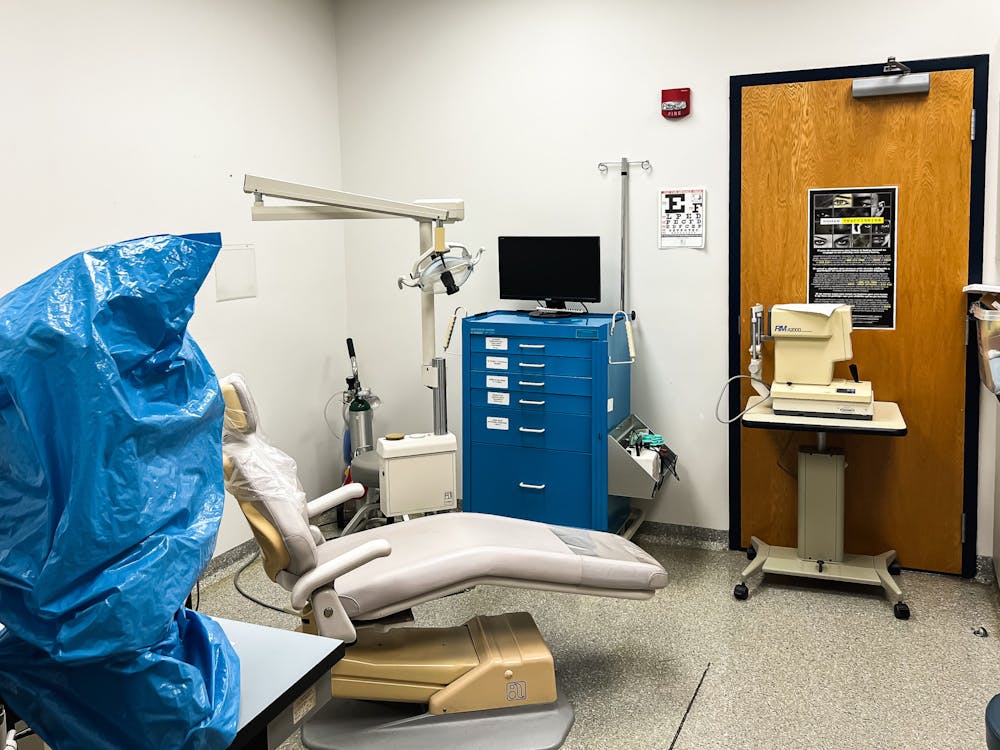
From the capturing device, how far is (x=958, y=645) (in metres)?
3.15

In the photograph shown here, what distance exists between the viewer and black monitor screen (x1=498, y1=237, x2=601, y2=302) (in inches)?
160

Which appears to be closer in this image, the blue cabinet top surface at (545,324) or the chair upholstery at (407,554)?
the chair upholstery at (407,554)

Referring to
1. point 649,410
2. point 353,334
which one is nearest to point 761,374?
point 649,410

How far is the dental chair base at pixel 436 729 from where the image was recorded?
2564mm

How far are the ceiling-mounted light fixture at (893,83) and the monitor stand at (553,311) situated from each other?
153 cm

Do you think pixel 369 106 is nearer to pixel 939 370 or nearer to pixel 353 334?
pixel 353 334

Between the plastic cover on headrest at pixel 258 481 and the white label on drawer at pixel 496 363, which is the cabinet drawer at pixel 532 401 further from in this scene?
the plastic cover on headrest at pixel 258 481

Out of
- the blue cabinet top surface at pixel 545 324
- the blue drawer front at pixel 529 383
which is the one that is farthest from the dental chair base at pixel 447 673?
the blue cabinet top surface at pixel 545 324

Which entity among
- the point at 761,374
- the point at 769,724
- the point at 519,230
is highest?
the point at 519,230

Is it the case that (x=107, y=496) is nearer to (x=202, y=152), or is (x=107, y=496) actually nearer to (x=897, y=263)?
(x=202, y=152)

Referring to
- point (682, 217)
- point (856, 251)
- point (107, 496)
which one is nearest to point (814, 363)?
point (856, 251)

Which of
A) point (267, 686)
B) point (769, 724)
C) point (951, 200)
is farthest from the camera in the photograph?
point (951, 200)

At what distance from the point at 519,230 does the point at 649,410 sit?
1107 millimetres

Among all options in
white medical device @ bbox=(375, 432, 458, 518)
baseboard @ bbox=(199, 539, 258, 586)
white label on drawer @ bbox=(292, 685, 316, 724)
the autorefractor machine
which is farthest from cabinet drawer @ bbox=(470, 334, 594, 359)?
white label on drawer @ bbox=(292, 685, 316, 724)
